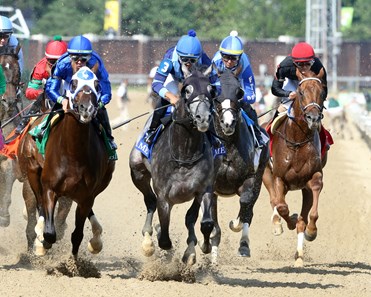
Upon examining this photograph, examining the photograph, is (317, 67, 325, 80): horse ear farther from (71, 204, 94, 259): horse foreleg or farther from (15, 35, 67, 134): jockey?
(71, 204, 94, 259): horse foreleg

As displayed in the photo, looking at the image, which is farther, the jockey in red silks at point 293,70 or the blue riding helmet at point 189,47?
the jockey in red silks at point 293,70

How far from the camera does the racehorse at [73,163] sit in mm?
10055

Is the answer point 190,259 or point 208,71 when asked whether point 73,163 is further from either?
point 208,71

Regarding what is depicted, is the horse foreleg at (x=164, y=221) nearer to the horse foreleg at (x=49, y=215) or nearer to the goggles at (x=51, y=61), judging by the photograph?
the horse foreleg at (x=49, y=215)

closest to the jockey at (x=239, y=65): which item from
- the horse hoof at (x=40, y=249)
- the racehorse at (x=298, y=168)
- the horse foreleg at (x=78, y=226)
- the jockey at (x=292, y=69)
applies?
the racehorse at (x=298, y=168)

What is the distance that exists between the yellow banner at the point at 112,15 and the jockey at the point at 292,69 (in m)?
47.3

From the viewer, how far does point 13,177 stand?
13469 millimetres

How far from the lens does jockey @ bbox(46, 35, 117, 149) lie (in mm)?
10594

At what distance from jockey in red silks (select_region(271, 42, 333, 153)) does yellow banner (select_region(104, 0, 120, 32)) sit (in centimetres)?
4735

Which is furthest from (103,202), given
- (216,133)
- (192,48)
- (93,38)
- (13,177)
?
(93,38)

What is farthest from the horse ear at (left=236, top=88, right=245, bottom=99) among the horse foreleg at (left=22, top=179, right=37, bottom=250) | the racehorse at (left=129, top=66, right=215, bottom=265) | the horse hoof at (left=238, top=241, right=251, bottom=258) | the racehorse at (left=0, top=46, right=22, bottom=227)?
the racehorse at (left=0, top=46, right=22, bottom=227)

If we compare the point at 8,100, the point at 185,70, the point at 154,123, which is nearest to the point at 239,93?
the point at 185,70

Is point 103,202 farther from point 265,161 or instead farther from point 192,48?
point 192,48

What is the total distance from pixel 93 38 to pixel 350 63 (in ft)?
51.2
